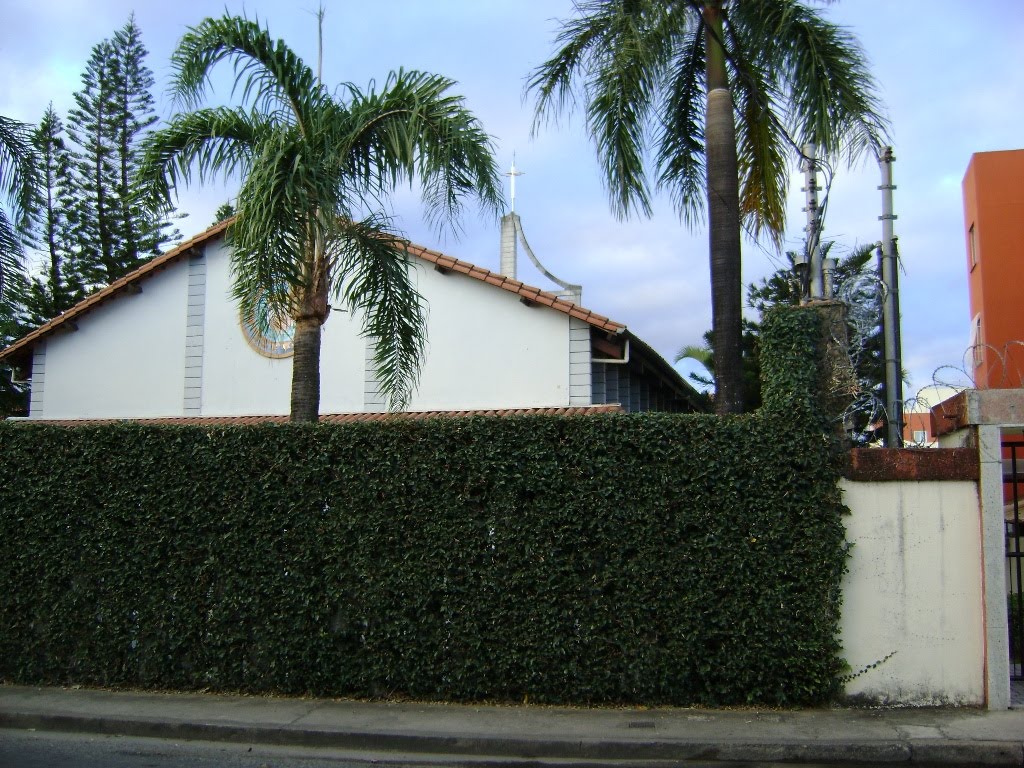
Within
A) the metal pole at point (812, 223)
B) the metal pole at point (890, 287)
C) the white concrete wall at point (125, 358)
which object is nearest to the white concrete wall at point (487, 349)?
the white concrete wall at point (125, 358)

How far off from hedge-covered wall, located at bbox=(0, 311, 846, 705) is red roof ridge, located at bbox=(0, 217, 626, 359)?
6.67m

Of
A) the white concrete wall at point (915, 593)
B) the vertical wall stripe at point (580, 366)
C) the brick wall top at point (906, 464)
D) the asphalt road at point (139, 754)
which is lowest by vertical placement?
the asphalt road at point (139, 754)

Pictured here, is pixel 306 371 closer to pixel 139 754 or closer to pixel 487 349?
pixel 139 754

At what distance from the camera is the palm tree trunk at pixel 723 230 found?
392 inches

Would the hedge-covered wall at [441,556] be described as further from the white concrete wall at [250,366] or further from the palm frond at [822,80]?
the white concrete wall at [250,366]

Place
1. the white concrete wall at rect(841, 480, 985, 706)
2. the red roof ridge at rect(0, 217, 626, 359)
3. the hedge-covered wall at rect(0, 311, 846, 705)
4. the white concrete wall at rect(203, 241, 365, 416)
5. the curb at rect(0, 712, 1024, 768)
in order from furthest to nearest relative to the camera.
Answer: the white concrete wall at rect(203, 241, 365, 416)
the red roof ridge at rect(0, 217, 626, 359)
the hedge-covered wall at rect(0, 311, 846, 705)
the white concrete wall at rect(841, 480, 985, 706)
the curb at rect(0, 712, 1024, 768)

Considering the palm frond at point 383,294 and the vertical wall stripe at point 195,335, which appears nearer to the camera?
the palm frond at point 383,294

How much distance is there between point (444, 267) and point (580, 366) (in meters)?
3.12

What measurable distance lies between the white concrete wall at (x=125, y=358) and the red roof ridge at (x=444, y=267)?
0.28 meters

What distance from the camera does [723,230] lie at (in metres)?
10.2

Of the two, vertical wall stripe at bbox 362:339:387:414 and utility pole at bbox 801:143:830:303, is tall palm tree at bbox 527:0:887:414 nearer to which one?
utility pole at bbox 801:143:830:303

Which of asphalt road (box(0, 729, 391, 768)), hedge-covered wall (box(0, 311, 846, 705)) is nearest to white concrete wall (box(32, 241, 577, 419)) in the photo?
hedge-covered wall (box(0, 311, 846, 705))

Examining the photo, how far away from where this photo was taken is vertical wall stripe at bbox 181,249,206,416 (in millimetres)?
19391

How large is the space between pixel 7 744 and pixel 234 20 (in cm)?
737
